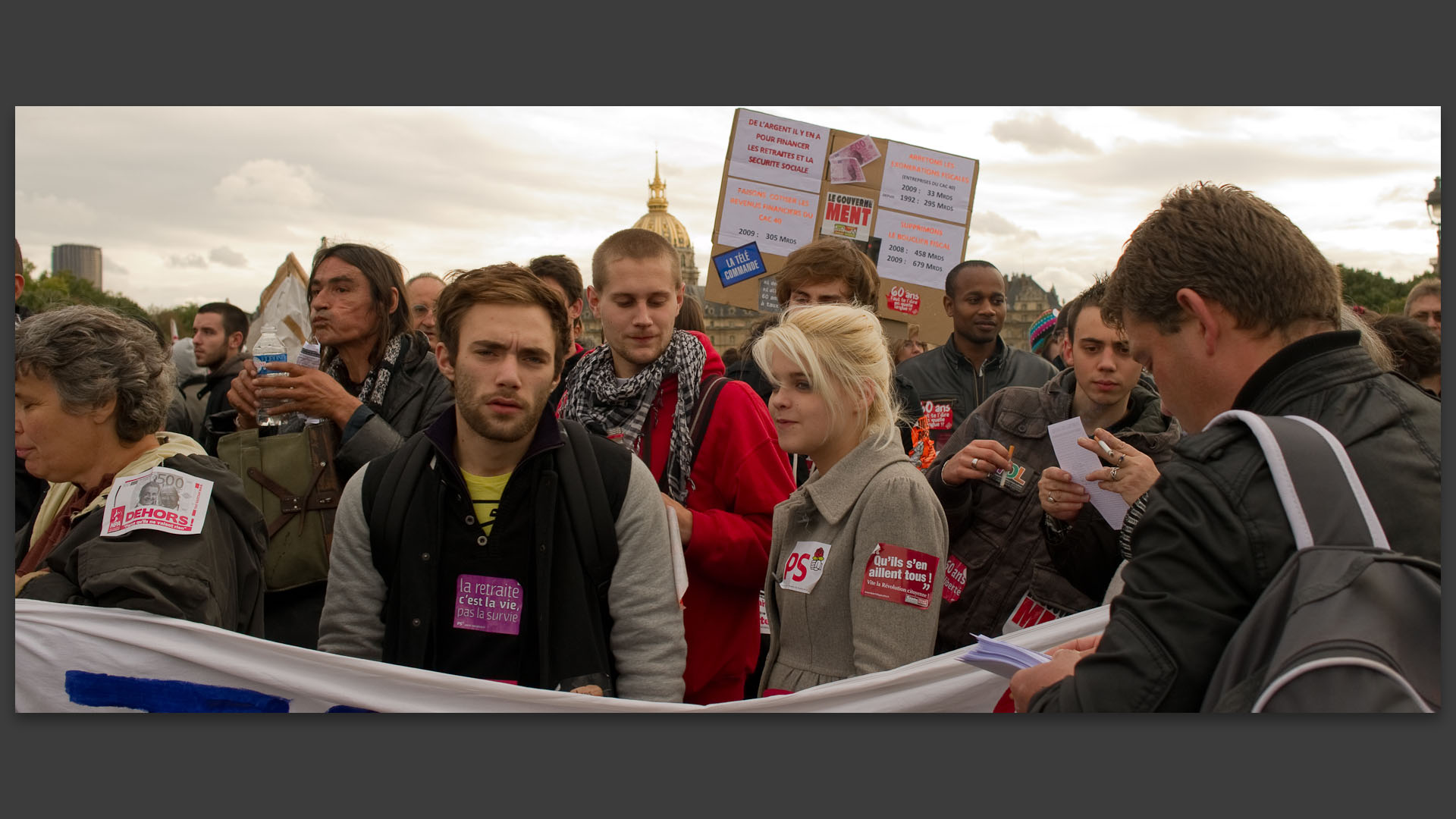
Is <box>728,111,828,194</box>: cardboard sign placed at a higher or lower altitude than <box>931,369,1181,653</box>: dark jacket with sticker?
higher

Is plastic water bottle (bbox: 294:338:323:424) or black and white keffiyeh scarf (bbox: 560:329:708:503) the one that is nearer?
black and white keffiyeh scarf (bbox: 560:329:708:503)

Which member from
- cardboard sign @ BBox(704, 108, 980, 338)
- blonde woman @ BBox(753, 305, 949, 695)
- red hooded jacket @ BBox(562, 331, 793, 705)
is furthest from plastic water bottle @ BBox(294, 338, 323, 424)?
cardboard sign @ BBox(704, 108, 980, 338)

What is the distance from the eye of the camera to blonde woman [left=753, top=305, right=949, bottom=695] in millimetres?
3143

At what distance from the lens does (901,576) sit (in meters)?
3.14

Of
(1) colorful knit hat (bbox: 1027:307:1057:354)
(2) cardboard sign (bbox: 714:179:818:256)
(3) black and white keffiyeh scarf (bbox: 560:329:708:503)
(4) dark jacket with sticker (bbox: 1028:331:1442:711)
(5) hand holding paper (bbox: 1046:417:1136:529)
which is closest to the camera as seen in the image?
(4) dark jacket with sticker (bbox: 1028:331:1442:711)

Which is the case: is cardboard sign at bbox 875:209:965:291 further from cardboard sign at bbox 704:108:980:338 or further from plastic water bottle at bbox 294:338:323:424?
plastic water bottle at bbox 294:338:323:424

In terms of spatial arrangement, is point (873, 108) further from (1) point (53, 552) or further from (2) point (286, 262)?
(2) point (286, 262)

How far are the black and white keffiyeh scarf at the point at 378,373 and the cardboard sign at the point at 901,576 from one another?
220 centimetres

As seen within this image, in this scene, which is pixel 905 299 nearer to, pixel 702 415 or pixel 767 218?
pixel 767 218

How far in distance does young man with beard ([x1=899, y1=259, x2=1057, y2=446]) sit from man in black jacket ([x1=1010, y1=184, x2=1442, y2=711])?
3.90 metres

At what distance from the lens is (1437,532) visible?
7.04ft

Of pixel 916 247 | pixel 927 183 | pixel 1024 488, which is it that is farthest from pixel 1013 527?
pixel 927 183
